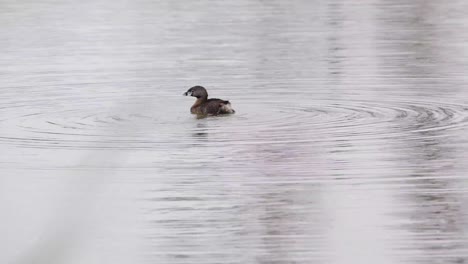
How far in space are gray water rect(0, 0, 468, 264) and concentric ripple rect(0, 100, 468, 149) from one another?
26mm

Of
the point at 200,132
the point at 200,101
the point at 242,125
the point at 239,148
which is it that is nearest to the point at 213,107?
the point at 200,101

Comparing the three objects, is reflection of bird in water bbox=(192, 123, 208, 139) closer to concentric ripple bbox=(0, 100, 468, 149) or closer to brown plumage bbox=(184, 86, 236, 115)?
concentric ripple bbox=(0, 100, 468, 149)

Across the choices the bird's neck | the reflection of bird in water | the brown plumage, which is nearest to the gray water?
the reflection of bird in water

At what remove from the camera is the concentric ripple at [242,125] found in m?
13.0

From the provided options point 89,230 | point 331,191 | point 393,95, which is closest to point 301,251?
point 89,230

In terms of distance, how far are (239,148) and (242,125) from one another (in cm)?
156

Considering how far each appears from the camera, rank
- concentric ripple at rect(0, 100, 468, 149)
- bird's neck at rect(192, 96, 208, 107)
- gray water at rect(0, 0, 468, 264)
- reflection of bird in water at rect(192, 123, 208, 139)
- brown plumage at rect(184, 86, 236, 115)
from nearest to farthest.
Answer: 1. gray water at rect(0, 0, 468, 264)
2. concentric ripple at rect(0, 100, 468, 149)
3. reflection of bird in water at rect(192, 123, 208, 139)
4. brown plumage at rect(184, 86, 236, 115)
5. bird's neck at rect(192, 96, 208, 107)

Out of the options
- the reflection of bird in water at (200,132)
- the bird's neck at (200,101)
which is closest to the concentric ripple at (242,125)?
the reflection of bird in water at (200,132)

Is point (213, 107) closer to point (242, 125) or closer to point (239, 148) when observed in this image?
point (242, 125)

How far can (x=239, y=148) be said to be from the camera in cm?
1231

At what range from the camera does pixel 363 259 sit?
793 centimetres

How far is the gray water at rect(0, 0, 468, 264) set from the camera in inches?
336

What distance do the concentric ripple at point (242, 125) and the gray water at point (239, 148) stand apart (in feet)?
0.08

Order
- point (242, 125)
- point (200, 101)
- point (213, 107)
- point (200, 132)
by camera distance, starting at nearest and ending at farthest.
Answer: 1. point (200, 132)
2. point (242, 125)
3. point (213, 107)
4. point (200, 101)
